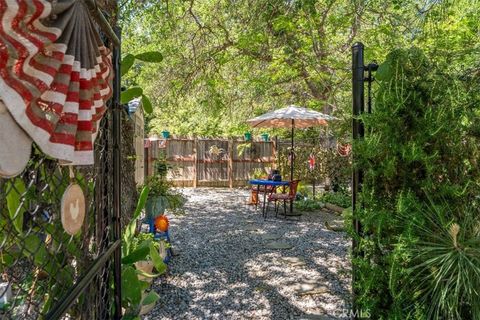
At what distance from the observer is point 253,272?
4.03 m

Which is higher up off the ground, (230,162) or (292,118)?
(292,118)

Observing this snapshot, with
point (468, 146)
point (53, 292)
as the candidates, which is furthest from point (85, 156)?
point (468, 146)

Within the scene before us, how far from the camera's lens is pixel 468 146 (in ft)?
5.83

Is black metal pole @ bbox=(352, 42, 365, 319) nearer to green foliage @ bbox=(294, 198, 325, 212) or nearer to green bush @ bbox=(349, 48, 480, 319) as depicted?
green bush @ bbox=(349, 48, 480, 319)

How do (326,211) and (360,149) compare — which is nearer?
(360,149)

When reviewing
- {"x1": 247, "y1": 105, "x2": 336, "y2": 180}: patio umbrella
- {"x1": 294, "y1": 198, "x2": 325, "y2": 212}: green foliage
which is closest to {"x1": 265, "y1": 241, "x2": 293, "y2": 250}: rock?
{"x1": 247, "y1": 105, "x2": 336, "y2": 180}: patio umbrella

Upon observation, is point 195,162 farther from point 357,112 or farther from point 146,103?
point 357,112

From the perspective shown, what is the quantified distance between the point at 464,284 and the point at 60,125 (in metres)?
1.66

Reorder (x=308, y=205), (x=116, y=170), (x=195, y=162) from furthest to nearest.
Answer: (x=195, y=162) → (x=308, y=205) → (x=116, y=170)

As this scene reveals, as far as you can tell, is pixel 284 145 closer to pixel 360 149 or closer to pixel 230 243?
pixel 230 243

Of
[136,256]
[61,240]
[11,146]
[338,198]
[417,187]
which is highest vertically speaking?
[11,146]

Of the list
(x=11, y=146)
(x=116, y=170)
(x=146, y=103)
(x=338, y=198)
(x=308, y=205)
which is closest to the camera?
(x=11, y=146)

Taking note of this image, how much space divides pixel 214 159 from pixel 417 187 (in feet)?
32.7

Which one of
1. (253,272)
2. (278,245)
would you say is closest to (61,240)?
(253,272)
